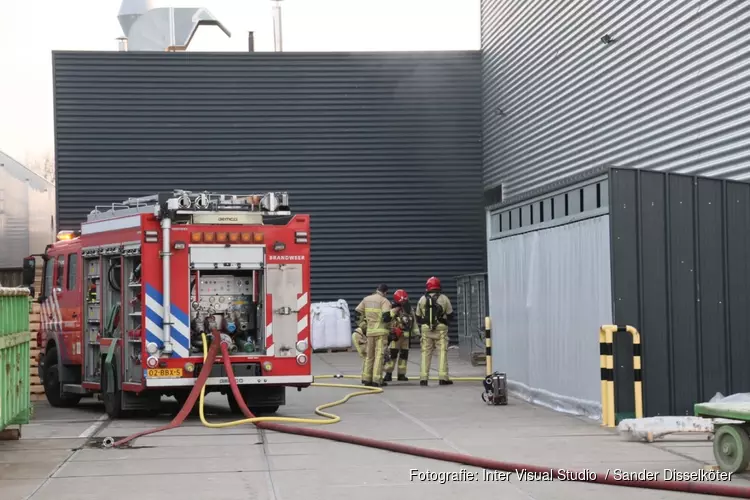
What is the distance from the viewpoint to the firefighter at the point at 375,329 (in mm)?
19219

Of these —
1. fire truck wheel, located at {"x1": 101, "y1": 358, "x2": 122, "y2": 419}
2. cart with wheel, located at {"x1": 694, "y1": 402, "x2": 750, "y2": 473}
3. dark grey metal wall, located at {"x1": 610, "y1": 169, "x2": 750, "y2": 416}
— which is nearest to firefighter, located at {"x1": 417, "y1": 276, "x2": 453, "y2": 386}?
fire truck wheel, located at {"x1": 101, "y1": 358, "x2": 122, "y2": 419}

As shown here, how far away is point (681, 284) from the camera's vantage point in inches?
533

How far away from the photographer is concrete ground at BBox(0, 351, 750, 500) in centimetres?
906

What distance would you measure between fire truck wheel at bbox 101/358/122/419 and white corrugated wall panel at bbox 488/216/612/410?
19.2ft

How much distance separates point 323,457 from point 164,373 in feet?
12.7

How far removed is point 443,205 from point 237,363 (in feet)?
60.1

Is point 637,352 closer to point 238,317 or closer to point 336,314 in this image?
point 238,317

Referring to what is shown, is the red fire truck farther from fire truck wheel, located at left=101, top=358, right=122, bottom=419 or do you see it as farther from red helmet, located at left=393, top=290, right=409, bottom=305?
red helmet, located at left=393, top=290, right=409, bottom=305

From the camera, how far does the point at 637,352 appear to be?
43.1ft

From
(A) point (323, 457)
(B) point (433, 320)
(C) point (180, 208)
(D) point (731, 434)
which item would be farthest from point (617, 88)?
(D) point (731, 434)

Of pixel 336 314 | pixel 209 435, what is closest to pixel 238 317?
pixel 209 435

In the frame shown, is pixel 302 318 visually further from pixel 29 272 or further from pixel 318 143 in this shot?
pixel 318 143

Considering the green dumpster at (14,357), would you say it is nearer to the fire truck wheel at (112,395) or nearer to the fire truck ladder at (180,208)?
the fire truck ladder at (180,208)

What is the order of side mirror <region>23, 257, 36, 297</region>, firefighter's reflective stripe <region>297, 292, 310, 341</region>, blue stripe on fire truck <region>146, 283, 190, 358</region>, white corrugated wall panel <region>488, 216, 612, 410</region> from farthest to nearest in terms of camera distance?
side mirror <region>23, 257, 36, 297</region> → firefighter's reflective stripe <region>297, 292, 310, 341</region> → blue stripe on fire truck <region>146, 283, 190, 358</region> → white corrugated wall panel <region>488, 216, 612, 410</region>
